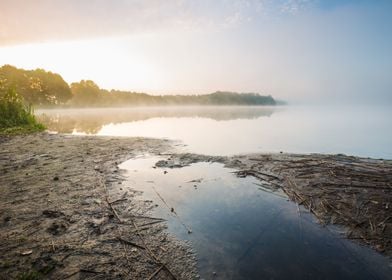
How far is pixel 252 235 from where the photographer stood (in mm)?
5023

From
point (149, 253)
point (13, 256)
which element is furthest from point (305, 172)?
point (13, 256)

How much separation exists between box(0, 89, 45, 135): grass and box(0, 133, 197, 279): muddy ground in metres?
13.9

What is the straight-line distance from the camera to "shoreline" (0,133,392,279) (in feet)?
13.0

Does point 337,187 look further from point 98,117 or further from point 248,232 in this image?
point 98,117

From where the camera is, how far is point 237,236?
499 cm

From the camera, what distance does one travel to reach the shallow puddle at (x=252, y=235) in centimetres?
395

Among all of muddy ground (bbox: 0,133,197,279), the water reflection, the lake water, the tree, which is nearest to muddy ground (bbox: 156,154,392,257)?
the lake water

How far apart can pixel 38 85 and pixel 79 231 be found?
8226 centimetres

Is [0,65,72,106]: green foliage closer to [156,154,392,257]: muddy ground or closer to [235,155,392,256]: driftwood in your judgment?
[156,154,392,257]: muddy ground

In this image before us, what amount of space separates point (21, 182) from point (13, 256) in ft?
15.8

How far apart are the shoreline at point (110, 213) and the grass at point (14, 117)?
11.4 metres

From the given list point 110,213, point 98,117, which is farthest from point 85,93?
point 110,213

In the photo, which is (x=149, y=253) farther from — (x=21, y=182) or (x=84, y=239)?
(x=21, y=182)

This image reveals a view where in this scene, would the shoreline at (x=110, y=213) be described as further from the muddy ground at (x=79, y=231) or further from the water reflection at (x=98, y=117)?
the water reflection at (x=98, y=117)
